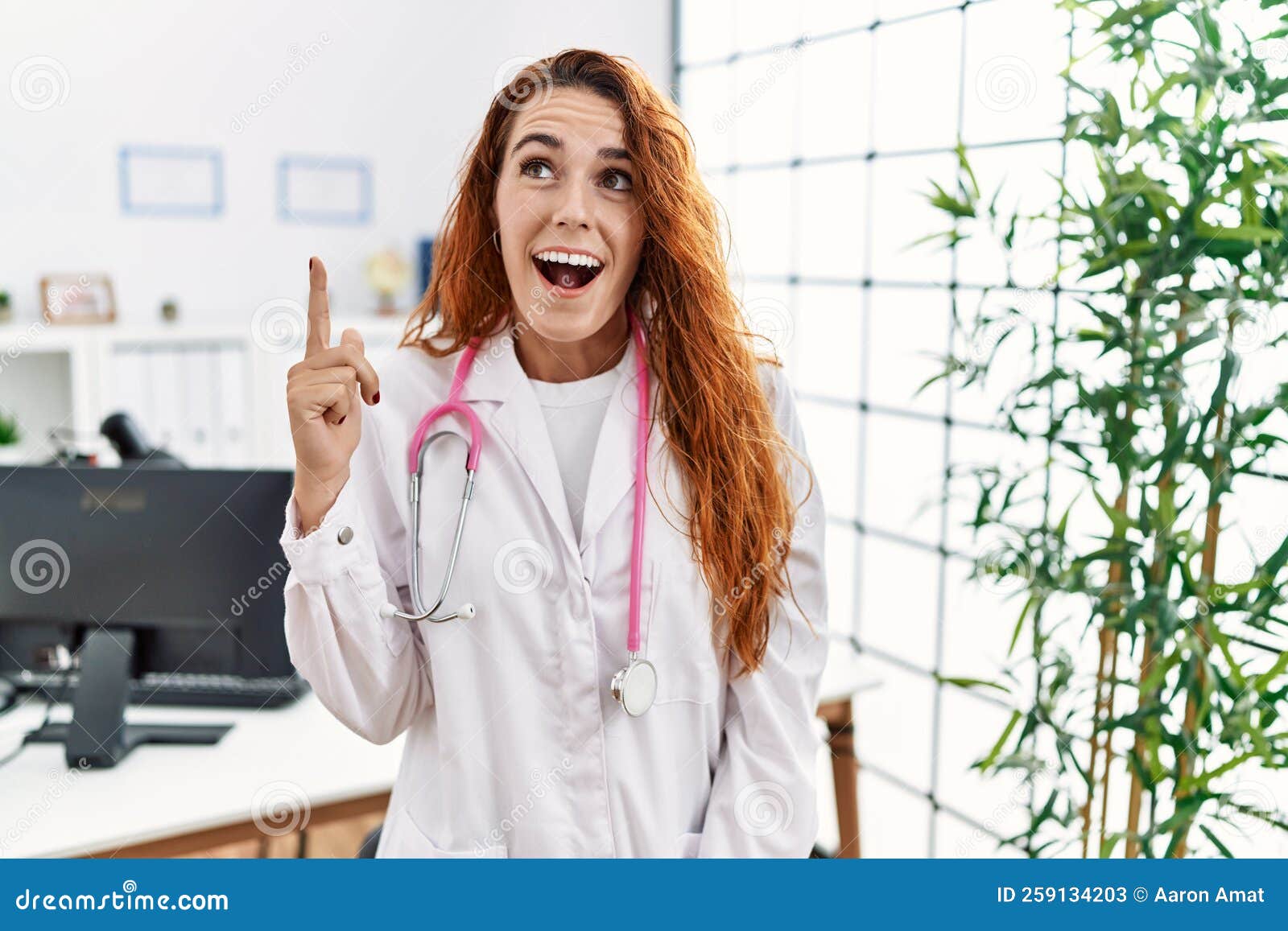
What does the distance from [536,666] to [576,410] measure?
342 mm

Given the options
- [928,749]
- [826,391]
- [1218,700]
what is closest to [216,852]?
[928,749]

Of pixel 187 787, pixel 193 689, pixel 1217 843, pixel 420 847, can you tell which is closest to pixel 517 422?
pixel 420 847

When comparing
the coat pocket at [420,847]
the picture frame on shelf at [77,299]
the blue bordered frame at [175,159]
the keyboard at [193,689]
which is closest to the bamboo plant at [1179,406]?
the coat pocket at [420,847]

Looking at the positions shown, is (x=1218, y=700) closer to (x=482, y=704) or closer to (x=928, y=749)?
(x=482, y=704)

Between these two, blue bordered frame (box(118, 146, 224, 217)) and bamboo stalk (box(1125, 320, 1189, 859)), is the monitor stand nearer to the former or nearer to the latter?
bamboo stalk (box(1125, 320, 1189, 859))

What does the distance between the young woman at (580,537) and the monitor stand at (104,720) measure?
743 mm

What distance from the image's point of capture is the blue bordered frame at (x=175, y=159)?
12.2 feet

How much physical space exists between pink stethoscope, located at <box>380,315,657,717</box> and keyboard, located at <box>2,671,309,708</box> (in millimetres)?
934

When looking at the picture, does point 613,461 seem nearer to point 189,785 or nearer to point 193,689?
point 189,785

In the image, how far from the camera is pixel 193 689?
6.74 ft

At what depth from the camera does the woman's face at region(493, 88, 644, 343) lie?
3.97ft

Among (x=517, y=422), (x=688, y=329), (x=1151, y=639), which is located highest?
(x=688, y=329)

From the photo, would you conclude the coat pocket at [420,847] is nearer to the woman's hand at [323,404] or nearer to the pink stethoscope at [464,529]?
the pink stethoscope at [464,529]

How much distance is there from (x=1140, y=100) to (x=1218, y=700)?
1138 millimetres
